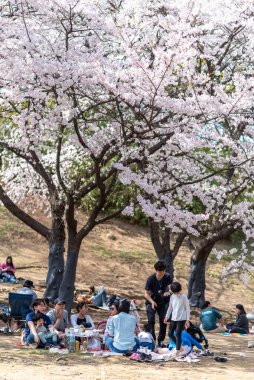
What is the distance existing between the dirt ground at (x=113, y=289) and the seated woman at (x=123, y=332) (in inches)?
9.2

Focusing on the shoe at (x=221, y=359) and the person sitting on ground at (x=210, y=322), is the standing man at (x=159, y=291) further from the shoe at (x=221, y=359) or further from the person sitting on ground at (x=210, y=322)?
the person sitting on ground at (x=210, y=322)

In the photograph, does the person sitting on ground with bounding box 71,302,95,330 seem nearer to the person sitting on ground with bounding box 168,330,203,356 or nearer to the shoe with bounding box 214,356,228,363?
the person sitting on ground with bounding box 168,330,203,356

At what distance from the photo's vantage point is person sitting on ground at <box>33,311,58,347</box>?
10820 millimetres

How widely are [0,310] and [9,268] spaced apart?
728 centimetres

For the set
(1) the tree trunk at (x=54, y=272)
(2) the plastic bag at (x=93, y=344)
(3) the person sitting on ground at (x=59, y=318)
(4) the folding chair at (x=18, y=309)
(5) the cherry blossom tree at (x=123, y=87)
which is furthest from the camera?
(1) the tree trunk at (x=54, y=272)

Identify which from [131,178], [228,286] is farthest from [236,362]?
[228,286]

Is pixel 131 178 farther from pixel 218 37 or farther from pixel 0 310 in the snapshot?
pixel 218 37

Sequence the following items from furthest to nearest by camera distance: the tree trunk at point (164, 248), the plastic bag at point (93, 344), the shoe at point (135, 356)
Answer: the tree trunk at point (164, 248)
the plastic bag at point (93, 344)
the shoe at point (135, 356)

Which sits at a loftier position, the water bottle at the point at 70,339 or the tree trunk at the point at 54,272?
the tree trunk at the point at 54,272

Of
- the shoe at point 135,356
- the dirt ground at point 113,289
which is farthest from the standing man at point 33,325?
the shoe at point 135,356

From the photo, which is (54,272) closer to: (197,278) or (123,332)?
(197,278)

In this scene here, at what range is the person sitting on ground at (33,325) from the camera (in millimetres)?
10859

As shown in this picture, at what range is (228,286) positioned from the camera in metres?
25.6

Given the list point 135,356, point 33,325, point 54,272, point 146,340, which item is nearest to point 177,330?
point 146,340
